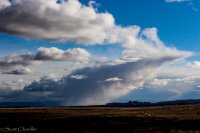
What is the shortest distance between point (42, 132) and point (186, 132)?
19411mm

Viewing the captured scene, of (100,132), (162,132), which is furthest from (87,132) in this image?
(162,132)

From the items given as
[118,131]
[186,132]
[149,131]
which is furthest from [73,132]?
[186,132]

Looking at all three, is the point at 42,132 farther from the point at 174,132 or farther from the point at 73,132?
the point at 174,132

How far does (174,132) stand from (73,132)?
1364 cm

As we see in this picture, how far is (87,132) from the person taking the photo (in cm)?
5106

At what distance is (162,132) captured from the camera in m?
50.4

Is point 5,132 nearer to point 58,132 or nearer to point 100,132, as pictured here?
point 58,132

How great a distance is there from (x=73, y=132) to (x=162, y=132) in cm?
1202

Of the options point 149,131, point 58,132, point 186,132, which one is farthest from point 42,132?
point 186,132

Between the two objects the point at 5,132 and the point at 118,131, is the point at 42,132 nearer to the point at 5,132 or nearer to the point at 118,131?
the point at 5,132

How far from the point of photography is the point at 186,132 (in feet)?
166

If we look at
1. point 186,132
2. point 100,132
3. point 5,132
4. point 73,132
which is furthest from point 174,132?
point 5,132

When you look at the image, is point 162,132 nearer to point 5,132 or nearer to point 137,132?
point 137,132

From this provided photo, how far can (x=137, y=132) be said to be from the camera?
51.5 meters
